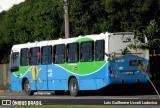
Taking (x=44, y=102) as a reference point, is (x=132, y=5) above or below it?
above

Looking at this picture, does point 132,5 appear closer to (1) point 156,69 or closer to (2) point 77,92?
(1) point 156,69

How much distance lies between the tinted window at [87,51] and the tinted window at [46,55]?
3.02m

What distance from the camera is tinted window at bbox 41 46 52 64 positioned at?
28.0m

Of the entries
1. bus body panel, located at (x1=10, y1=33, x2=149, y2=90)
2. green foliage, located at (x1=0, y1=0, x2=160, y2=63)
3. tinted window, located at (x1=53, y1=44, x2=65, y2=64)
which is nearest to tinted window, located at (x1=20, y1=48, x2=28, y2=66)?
bus body panel, located at (x1=10, y1=33, x2=149, y2=90)

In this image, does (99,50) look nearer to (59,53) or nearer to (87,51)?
(87,51)

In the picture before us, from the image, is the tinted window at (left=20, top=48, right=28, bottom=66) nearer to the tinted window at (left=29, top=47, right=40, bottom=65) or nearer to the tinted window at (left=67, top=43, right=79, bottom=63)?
the tinted window at (left=29, top=47, right=40, bottom=65)

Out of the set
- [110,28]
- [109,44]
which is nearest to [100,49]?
[109,44]

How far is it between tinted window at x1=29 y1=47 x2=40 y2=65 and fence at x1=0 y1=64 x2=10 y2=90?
1175 centimetres

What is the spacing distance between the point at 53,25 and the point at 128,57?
12032mm

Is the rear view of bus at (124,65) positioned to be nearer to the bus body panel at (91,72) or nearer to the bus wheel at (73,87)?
the bus body panel at (91,72)

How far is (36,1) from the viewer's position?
135 ft

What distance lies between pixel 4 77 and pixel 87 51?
59.4 ft

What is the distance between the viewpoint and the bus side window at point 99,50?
24.1 m

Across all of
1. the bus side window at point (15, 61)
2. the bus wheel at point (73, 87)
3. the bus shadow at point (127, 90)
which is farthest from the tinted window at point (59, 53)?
the bus side window at point (15, 61)
